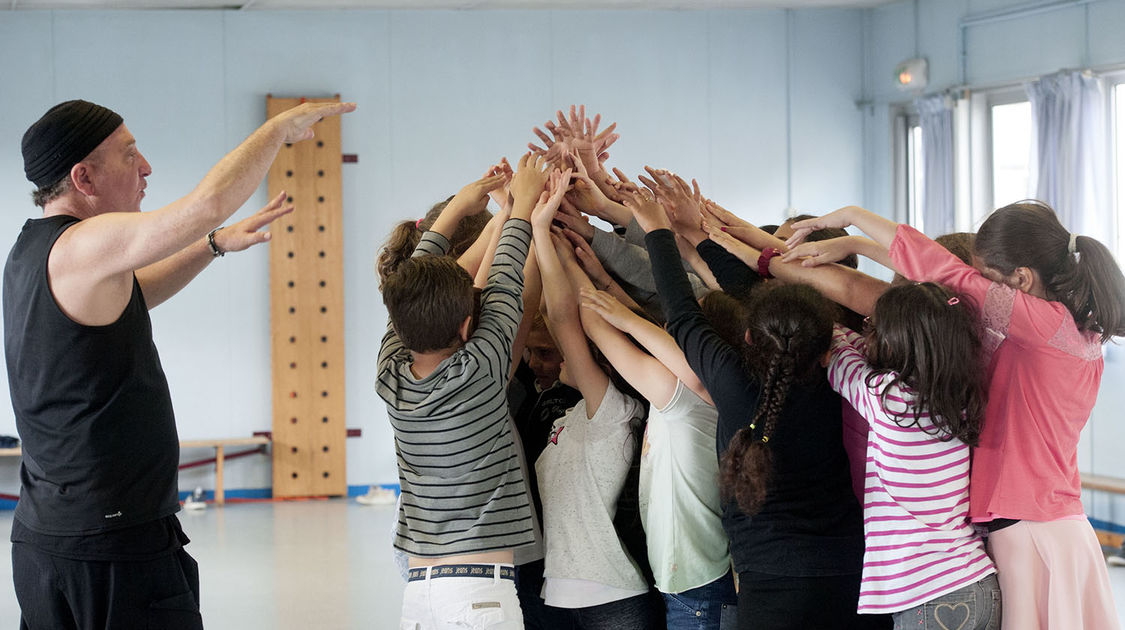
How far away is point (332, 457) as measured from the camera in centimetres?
778

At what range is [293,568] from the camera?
226 inches

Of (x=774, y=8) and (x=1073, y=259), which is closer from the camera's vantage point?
(x=1073, y=259)

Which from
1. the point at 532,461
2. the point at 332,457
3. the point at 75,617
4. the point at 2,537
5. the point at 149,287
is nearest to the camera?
the point at 75,617

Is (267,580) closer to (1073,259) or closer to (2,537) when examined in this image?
(2,537)

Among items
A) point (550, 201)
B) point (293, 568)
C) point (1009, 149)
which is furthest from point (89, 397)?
point (1009, 149)

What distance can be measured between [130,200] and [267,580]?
11.9 ft

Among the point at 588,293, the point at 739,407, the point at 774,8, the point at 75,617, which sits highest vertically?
the point at 774,8

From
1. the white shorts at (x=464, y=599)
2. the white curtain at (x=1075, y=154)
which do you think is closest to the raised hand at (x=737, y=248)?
the white shorts at (x=464, y=599)

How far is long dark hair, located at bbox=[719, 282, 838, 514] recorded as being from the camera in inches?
82.4

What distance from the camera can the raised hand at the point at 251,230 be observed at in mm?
2062

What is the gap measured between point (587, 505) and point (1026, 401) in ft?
3.15

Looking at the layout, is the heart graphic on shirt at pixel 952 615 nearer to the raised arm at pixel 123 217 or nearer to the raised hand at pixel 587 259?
the raised hand at pixel 587 259

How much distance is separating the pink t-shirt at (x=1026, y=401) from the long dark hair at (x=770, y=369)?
1.11 feet

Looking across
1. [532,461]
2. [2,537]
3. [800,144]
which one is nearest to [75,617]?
[532,461]
